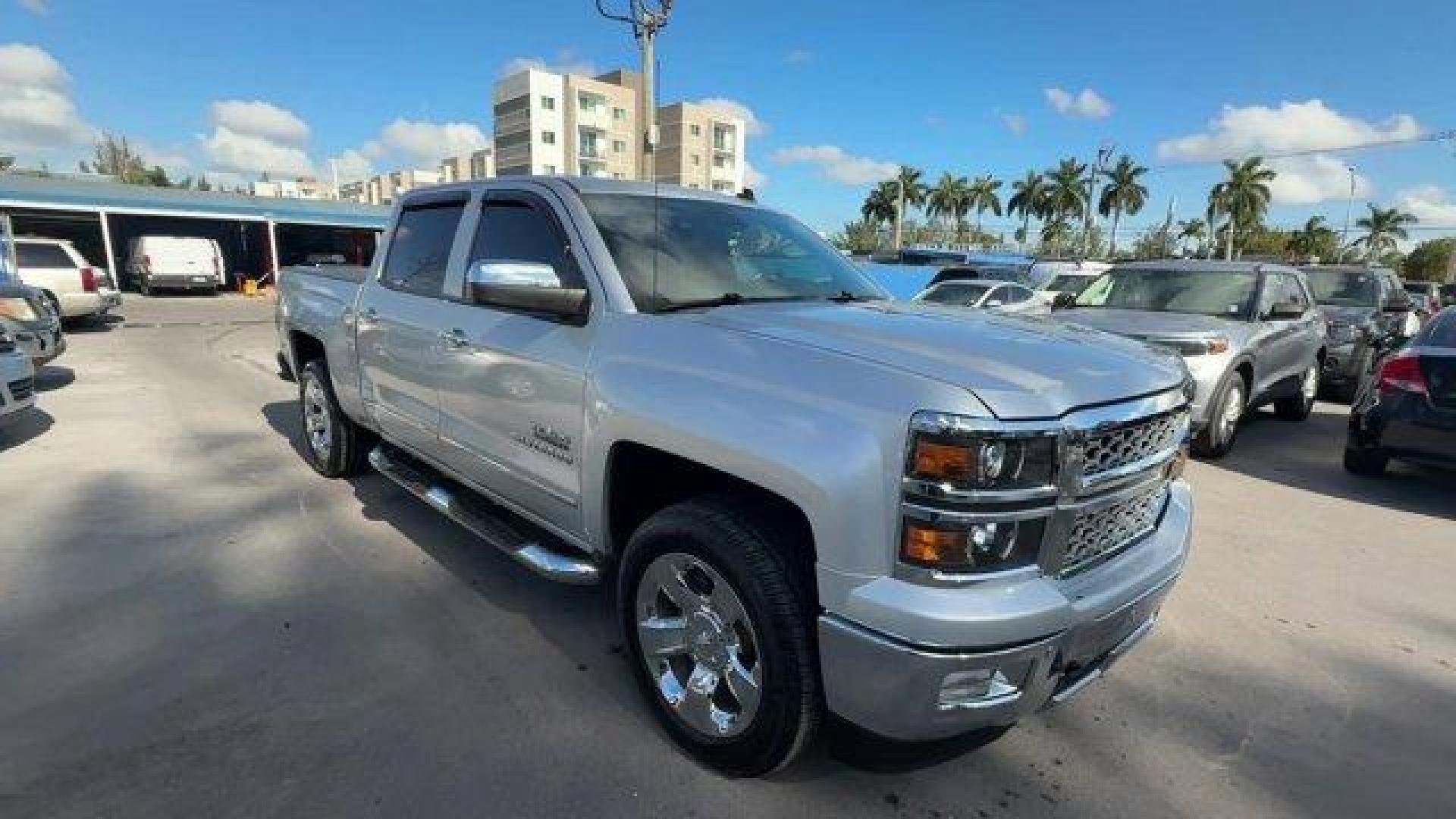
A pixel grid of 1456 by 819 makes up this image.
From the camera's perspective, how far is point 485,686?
10.3 ft

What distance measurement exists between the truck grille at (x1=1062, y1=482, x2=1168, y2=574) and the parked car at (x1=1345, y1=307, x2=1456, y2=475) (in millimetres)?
4652

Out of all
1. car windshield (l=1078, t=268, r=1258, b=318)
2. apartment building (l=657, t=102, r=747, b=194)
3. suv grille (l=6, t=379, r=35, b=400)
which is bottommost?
suv grille (l=6, t=379, r=35, b=400)

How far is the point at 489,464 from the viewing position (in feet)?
11.9

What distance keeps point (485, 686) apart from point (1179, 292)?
7.62m

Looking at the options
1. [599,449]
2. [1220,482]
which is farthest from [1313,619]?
[599,449]

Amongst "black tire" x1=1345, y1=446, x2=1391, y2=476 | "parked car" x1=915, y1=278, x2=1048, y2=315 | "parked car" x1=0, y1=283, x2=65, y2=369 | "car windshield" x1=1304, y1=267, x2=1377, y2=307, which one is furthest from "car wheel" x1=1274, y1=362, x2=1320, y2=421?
"parked car" x1=0, y1=283, x2=65, y2=369

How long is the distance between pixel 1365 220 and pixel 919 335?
9696cm

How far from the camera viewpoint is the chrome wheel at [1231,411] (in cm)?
714

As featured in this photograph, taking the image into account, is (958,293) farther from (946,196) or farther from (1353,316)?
(946,196)

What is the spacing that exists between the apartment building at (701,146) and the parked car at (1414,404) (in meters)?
75.4

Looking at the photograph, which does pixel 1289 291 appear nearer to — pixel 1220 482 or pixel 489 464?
pixel 1220 482

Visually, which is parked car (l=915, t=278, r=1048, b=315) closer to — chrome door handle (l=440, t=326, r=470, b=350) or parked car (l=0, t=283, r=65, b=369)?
chrome door handle (l=440, t=326, r=470, b=350)

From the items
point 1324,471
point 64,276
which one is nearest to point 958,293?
point 1324,471

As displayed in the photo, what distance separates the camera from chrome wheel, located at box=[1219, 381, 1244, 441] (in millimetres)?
7137
